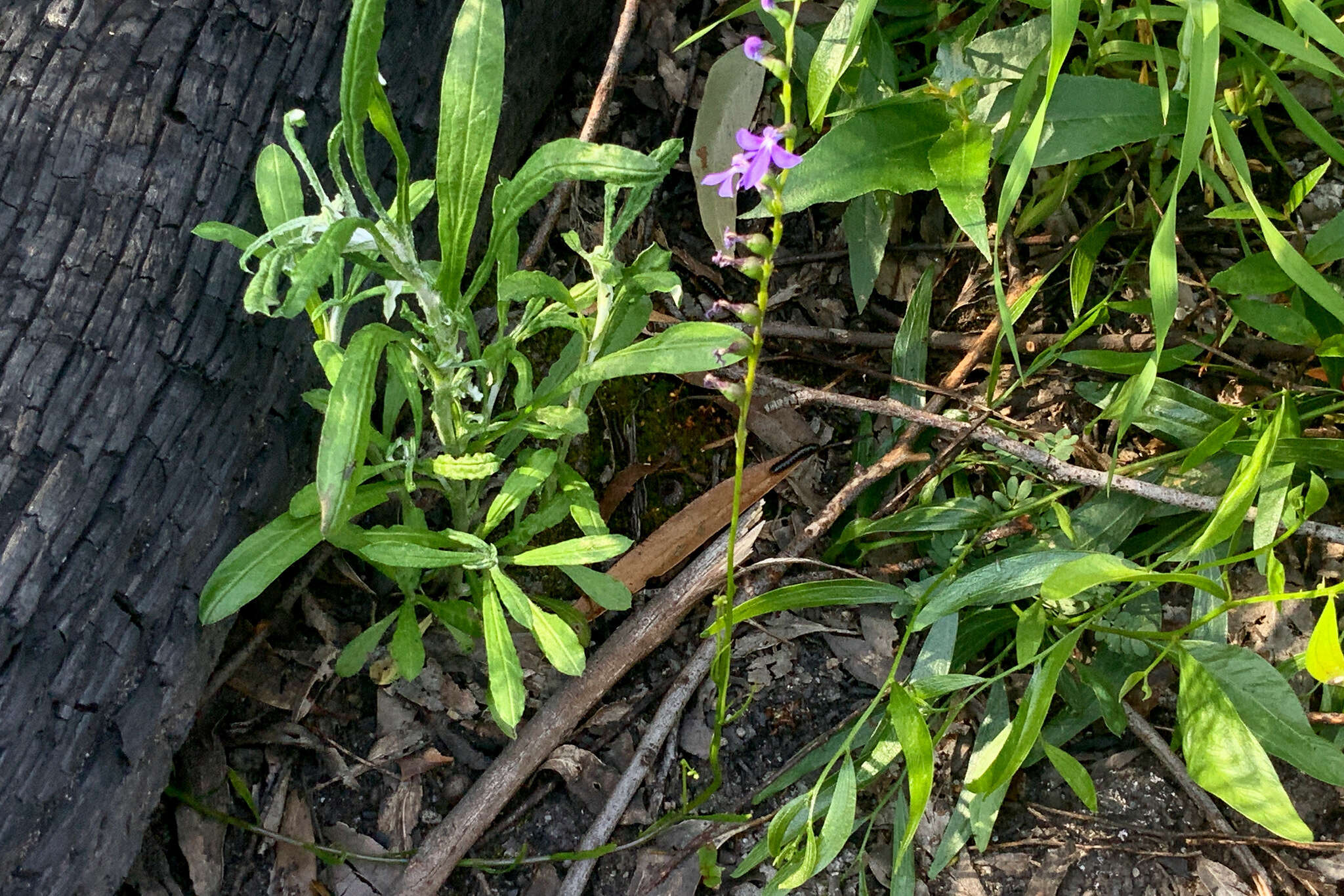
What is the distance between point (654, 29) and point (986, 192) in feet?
3.14

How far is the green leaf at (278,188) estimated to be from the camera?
1.50m

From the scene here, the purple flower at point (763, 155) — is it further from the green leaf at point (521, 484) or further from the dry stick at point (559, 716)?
the dry stick at point (559, 716)

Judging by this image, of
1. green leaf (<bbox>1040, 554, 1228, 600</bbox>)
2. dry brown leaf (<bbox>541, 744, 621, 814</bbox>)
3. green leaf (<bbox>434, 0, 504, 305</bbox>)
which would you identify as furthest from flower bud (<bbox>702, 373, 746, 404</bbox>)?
dry brown leaf (<bbox>541, 744, 621, 814</bbox>)

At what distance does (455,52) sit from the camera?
138 cm

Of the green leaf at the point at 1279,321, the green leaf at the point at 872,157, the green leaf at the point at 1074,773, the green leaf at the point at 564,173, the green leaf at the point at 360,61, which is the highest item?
the green leaf at the point at 360,61

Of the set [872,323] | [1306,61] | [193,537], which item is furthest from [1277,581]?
[193,537]

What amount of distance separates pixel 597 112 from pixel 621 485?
816mm

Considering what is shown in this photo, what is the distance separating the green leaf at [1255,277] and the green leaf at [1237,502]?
36cm

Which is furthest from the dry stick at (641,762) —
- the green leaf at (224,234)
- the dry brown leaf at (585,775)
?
the green leaf at (224,234)

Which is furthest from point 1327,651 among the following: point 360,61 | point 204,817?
point 204,817

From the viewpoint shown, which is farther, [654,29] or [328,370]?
[654,29]

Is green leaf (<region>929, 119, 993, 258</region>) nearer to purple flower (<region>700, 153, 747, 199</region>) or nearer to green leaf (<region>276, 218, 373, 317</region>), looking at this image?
purple flower (<region>700, 153, 747, 199</region>)

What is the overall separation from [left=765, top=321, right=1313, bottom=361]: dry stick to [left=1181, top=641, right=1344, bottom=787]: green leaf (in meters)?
0.77

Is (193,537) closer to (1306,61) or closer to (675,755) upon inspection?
(675,755)
